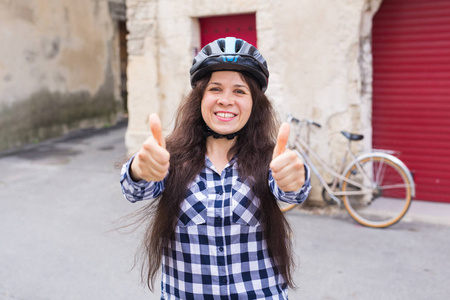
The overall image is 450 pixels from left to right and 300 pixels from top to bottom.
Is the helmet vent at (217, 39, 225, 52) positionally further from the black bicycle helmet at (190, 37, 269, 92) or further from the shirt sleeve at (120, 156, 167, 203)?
the shirt sleeve at (120, 156, 167, 203)

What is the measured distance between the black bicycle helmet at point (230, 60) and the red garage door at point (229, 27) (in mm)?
4567

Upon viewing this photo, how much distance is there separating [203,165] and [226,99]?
0.26m

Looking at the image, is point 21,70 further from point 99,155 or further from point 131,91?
point 131,91

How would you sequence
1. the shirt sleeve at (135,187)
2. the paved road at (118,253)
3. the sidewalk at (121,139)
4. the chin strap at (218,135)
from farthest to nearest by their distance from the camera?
the sidewalk at (121,139)
the paved road at (118,253)
the chin strap at (218,135)
the shirt sleeve at (135,187)

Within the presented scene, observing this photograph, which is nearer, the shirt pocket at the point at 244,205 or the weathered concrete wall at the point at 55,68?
the shirt pocket at the point at 244,205

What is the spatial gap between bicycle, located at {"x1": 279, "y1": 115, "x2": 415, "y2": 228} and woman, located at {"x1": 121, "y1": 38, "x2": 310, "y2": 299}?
3418 mm

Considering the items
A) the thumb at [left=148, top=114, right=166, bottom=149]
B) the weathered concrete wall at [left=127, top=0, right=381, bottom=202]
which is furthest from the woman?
the weathered concrete wall at [left=127, top=0, right=381, bottom=202]

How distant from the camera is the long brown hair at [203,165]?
1.73 metres

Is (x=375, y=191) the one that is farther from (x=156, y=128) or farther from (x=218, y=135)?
(x=156, y=128)

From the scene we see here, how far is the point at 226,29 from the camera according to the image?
20.9 feet

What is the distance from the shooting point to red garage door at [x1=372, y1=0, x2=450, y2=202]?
5.50 meters

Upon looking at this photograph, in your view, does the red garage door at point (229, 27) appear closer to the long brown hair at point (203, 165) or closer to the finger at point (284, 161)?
the long brown hair at point (203, 165)

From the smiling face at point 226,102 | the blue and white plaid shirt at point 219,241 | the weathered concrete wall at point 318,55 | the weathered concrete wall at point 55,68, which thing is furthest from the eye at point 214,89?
the weathered concrete wall at point 55,68

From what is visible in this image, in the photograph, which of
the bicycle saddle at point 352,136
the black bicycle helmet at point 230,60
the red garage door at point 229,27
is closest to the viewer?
the black bicycle helmet at point 230,60
